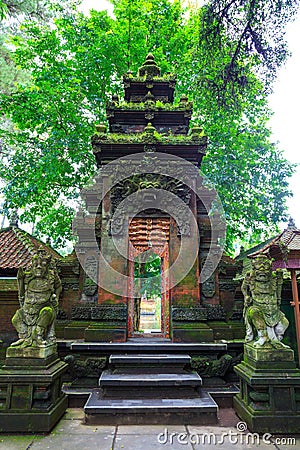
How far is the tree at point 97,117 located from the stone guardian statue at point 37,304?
6906 mm

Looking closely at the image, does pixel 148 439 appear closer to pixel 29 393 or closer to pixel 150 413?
pixel 150 413

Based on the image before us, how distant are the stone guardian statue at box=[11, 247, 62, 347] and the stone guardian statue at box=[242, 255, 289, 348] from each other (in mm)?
3231

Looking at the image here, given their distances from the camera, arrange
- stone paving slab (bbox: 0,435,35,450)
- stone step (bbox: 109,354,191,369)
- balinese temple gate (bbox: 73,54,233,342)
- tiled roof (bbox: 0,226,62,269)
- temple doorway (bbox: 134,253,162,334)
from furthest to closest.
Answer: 1. temple doorway (bbox: 134,253,162,334)
2. tiled roof (bbox: 0,226,62,269)
3. balinese temple gate (bbox: 73,54,233,342)
4. stone step (bbox: 109,354,191,369)
5. stone paving slab (bbox: 0,435,35,450)

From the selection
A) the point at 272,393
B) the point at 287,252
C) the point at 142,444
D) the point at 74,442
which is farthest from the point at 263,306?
the point at 74,442

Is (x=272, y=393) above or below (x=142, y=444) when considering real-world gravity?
above

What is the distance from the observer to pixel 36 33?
13016 mm

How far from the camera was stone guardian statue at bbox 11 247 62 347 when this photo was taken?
16.6 ft

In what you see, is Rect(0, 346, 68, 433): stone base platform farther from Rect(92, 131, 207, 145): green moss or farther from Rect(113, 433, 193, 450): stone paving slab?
Rect(92, 131, 207, 145): green moss

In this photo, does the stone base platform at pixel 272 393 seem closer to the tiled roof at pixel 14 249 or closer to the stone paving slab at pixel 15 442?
the stone paving slab at pixel 15 442

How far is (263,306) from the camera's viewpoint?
5.15 meters

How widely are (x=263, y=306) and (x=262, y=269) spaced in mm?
602

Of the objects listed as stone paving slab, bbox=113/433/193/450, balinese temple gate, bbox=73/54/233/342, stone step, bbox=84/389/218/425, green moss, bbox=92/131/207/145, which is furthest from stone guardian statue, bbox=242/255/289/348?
green moss, bbox=92/131/207/145

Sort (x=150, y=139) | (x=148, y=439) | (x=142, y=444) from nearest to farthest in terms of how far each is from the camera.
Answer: (x=142, y=444), (x=148, y=439), (x=150, y=139)

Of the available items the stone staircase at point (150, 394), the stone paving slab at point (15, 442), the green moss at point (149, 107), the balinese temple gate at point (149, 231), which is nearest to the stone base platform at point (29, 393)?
the stone paving slab at point (15, 442)
